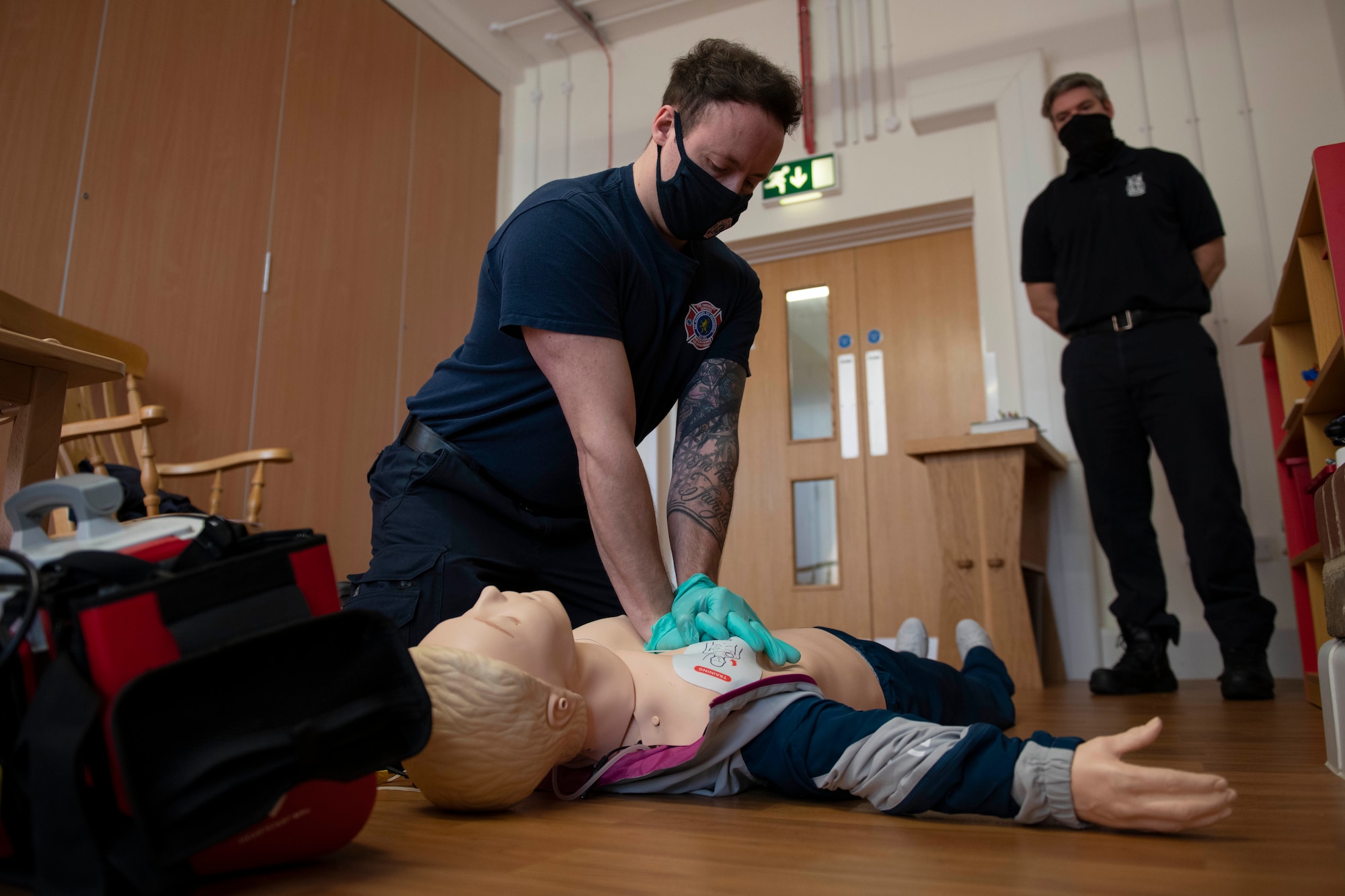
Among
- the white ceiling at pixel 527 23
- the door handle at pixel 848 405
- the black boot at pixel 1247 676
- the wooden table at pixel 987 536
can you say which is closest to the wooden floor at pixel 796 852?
the black boot at pixel 1247 676

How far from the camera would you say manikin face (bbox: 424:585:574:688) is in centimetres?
A: 83

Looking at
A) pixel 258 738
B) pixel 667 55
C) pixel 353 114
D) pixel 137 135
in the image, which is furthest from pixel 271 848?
pixel 667 55

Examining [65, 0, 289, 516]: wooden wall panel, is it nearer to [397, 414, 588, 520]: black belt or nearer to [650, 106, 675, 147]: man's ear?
[397, 414, 588, 520]: black belt

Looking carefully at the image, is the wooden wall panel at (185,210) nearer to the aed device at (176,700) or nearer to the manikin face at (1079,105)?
the aed device at (176,700)

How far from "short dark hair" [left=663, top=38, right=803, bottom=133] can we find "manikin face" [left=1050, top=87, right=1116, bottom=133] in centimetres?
175

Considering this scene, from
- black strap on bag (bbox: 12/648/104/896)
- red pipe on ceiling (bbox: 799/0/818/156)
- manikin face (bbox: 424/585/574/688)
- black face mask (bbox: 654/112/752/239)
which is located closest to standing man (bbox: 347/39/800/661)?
black face mask (bbox: 654/112/752/239)

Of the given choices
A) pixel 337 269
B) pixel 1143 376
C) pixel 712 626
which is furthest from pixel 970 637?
pixel 337 269

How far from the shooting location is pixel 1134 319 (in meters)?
2.58

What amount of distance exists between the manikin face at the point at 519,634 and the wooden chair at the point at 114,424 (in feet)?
4.07

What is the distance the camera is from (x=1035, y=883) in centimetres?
58

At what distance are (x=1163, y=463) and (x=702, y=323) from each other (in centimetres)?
169

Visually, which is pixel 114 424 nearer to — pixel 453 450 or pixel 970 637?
pixel 453 450

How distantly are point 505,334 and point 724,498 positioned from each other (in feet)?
1.46

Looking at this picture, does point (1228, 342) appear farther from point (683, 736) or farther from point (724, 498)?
point (683, 736)
